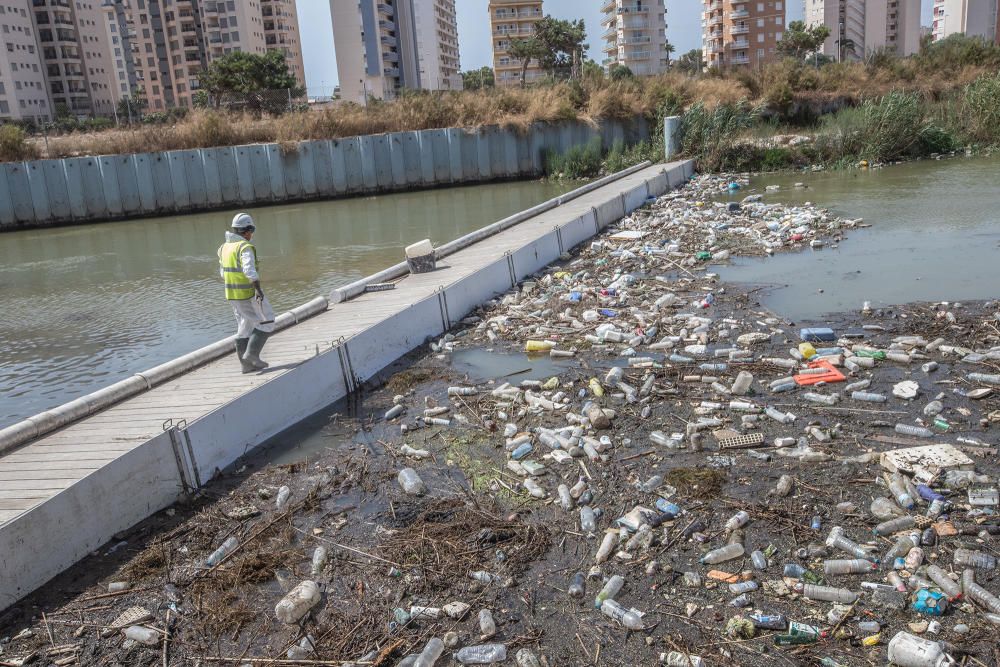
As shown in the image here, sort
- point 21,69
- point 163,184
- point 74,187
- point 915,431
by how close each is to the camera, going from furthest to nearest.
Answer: point 21,69 < point 163,184 < point 74,187 < point 915,431

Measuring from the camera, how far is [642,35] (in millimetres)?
97938

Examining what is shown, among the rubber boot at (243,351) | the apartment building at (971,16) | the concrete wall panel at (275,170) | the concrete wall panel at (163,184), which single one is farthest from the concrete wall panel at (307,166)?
the apartment building at (971,16)

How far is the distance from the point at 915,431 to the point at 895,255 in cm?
666

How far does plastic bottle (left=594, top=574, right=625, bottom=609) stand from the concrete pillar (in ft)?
71.9

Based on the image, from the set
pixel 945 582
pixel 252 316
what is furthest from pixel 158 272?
pixel 945 582

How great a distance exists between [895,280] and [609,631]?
7.86 meters

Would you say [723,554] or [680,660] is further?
[723,554]

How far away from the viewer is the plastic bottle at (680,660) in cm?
361

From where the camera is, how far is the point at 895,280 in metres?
9.99

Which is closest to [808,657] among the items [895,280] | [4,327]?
[895,280]

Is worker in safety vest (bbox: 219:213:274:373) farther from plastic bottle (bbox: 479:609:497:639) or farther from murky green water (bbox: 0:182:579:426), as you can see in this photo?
plastic bottle (bbox: 479:609:497:639)

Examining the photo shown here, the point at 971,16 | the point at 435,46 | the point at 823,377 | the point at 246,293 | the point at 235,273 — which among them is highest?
the point at 435,46

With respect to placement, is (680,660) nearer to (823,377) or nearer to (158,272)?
(823,377)

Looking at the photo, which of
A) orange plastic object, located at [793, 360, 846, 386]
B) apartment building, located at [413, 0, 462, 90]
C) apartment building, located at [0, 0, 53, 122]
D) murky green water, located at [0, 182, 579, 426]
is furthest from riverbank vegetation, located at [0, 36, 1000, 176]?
apartment building, located at [413, 0, 462, 90]
